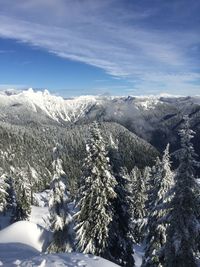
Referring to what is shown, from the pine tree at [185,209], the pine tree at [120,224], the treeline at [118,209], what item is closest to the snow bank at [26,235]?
the treeline at [118,209]

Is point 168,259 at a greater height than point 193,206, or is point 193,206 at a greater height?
point 193,206

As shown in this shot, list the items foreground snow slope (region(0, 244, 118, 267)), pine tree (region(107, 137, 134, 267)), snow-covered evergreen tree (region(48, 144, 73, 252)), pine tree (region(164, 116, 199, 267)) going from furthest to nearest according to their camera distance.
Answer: snow-covered evergreen tree (region(48, 144, 73, 252)), pine tree (region(107, 137, 134, 267)), pine tree (region(164, 116, 199, 267)), foreground snow slope (region(0, 244, 118, 267))

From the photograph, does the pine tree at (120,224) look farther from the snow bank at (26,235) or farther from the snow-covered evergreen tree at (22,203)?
the snow-covered evergreen tree at (22,203)

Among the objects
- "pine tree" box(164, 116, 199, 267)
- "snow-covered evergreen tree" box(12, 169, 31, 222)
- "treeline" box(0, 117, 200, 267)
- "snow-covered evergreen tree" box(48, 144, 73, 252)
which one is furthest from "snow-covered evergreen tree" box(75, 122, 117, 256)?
"snow-covered evergreen tree" box(12, 169, 31, 222)

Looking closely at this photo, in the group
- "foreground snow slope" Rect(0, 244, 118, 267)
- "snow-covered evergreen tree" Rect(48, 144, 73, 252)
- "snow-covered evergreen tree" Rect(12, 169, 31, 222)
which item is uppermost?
"foreground snow slope" Rect(0, 244, 118, 267)

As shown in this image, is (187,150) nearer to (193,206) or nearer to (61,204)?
(193,206)

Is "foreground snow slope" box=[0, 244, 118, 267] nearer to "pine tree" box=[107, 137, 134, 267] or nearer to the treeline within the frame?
the treeline

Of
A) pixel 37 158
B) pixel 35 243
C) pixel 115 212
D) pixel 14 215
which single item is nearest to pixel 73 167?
pixel 37 158
